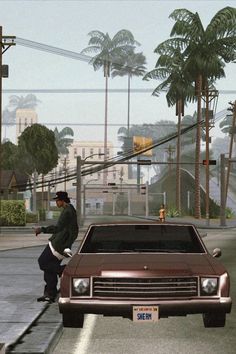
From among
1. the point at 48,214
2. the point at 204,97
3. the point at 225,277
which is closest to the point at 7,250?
the point at 225,277

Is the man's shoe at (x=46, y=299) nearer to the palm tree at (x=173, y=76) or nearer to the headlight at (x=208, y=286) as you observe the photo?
the headlight at (x=208, y=286)

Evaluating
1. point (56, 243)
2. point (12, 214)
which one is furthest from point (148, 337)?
point (12, 214)

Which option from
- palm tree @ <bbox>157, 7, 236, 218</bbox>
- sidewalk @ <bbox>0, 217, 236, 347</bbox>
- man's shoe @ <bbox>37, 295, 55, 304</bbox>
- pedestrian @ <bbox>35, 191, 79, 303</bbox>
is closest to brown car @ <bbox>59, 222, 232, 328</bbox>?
sidewalk @ <bbox>0, 217, 236, 347</bbox>

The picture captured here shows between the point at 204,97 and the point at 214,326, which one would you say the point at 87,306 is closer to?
the point at 214,326

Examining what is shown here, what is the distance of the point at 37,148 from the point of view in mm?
88125

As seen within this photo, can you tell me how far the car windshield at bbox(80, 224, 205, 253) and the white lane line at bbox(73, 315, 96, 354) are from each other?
1.01m

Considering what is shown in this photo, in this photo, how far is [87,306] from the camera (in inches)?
322

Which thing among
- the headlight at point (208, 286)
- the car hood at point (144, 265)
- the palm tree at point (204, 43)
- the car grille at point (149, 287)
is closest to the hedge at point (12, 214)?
the palm tree at point (204, 43)

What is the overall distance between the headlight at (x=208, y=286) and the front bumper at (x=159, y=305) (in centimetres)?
8

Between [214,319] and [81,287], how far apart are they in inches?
69.5

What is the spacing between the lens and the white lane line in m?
7.74

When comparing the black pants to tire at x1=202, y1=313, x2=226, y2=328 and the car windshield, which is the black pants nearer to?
the car windshield

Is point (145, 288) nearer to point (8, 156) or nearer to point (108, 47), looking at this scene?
point (8, 156)

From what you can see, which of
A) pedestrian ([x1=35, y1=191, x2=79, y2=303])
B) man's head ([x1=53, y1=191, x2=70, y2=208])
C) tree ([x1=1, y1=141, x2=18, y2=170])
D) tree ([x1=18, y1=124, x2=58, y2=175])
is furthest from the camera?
tree ([x1=1, y1=141, x2=18, y2=170])
